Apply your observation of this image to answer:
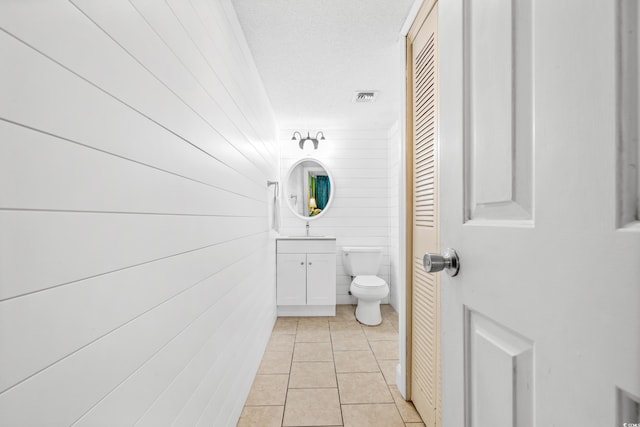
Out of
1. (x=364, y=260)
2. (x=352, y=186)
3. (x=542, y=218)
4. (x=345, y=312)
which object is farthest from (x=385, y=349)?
(x=542, y=218)

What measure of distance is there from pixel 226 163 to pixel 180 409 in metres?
1.01

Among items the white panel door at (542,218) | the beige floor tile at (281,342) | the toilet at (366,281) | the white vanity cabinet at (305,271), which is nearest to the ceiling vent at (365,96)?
the white vanity cabinet at (305,271)

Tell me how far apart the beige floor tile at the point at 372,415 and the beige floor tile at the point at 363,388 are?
0.19 ft

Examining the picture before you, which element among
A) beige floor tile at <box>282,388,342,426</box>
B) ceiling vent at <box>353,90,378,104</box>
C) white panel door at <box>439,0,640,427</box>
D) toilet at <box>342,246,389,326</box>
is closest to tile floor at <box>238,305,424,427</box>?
beige floor tile at <box>282,388,342,426</box>

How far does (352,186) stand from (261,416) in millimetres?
2743

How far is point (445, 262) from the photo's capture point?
2.36 ft

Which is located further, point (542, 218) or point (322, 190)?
point (322, 190)

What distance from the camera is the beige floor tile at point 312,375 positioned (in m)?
2.09

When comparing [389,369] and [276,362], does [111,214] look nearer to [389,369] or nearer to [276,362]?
[276,362]

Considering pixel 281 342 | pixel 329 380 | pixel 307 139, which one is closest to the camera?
pixel 329 380

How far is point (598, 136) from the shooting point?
0.36 m

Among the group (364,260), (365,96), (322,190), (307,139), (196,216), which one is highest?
(365,96)

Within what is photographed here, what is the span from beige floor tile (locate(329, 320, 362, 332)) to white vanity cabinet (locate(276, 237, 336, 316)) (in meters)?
0.25

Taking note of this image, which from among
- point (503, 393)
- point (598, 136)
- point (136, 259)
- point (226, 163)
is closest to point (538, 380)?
point (503, 393)
